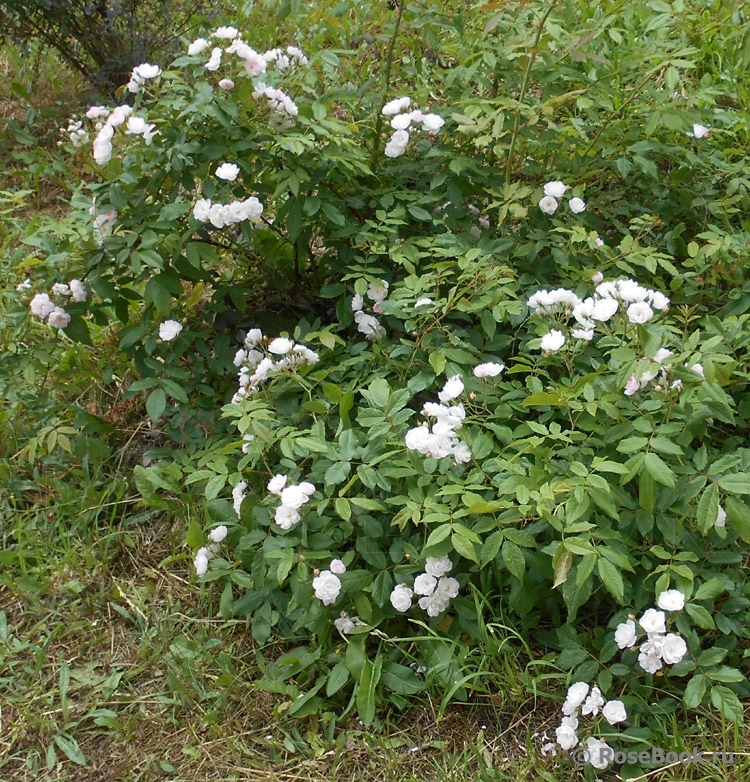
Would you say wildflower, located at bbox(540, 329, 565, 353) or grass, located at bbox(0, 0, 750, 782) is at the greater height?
wildflower, located at bbox(540, 329, 565, 353)

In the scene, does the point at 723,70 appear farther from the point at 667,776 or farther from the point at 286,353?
the point at 667,776

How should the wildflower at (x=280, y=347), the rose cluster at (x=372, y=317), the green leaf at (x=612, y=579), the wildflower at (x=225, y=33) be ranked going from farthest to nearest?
the rose cluster at (x=372, y=317), the wildflower at (x=225, y=33), the wildflower at (x=280, y=347), the green leaf at (x=612, y=579)

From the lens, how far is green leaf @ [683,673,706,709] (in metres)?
1.71

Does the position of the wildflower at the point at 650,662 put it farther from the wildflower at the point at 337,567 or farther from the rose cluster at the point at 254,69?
the rose cluster at the point at 254,69

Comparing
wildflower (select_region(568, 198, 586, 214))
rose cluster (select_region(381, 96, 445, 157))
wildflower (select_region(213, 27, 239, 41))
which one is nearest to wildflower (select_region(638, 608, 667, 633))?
wildflower (select_region(568, 198, 586, 214))

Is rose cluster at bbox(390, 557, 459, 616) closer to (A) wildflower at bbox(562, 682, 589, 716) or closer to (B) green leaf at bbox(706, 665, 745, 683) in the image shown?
(A) wildflower at bbox(562, 682, 589, 716)

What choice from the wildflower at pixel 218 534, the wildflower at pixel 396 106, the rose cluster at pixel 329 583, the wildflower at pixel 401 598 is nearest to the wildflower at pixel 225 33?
the wildflower at pixel 396 106

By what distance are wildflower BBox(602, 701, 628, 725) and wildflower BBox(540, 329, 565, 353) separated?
815 mm

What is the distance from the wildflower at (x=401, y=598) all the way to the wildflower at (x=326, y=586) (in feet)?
0.45

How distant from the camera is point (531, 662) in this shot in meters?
1.89

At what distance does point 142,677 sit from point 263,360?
0.89 m

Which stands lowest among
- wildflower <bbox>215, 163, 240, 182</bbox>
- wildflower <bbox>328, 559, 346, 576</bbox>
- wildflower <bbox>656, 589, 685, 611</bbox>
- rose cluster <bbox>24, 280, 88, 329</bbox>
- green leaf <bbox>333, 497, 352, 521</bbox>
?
wildflower <bbox>656, 589, 685, 611</bbox>

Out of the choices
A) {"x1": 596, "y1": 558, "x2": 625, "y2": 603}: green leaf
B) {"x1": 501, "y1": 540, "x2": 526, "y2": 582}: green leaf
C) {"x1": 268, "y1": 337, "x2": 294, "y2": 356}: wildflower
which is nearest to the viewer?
{"x1": 596, "y1": 558, "x2": 625, "y2": 603}: green leaf

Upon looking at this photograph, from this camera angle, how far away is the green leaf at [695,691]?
171 cm
